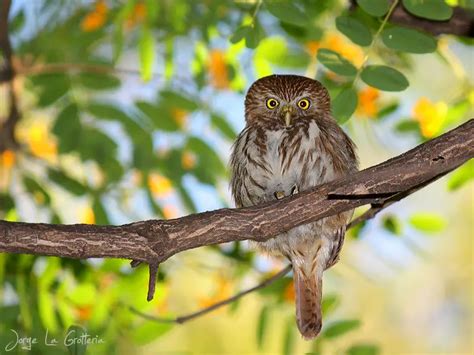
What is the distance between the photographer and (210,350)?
25.3ft

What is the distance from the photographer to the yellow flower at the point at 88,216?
4.95 metres

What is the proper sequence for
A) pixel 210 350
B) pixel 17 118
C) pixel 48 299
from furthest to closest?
pixel 210 350
pixel 17 118
pixel 48 299

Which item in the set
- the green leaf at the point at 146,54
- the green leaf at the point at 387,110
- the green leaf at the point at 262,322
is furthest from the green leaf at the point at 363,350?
the green leaf at the point at 146,54

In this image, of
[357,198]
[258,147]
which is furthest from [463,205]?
[357,198]

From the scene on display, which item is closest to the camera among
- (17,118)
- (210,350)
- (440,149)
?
(440,149)

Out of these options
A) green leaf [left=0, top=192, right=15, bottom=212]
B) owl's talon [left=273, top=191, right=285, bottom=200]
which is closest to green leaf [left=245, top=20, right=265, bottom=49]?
owl's talon [left=273, top=191, right=285, bottom=200]

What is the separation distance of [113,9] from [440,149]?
259 cm

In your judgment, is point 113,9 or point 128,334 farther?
point 113,9

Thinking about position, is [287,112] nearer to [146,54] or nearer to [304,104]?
[304,104]

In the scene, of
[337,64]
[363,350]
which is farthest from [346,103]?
[363,350]

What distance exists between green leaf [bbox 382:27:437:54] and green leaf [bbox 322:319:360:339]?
141 centimetres

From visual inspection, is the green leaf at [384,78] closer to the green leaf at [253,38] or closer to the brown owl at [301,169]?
the brown owl at [301,169]

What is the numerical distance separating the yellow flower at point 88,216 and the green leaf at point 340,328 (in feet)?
4.65

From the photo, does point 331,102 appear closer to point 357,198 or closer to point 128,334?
point 357,198
